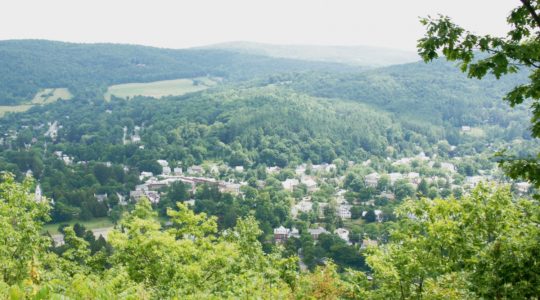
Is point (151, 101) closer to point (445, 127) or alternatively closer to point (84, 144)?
point (84, 144)

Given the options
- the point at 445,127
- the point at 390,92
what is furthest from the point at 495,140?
the point at 390,92

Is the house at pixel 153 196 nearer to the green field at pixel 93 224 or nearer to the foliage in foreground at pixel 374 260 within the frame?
the green field at pixel 93 224

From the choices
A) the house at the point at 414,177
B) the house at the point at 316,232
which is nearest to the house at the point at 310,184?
the house at the point at 414,177

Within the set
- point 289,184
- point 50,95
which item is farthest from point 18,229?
point 50,95

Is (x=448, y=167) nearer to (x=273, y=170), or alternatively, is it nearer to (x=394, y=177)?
(x=394, y=177)

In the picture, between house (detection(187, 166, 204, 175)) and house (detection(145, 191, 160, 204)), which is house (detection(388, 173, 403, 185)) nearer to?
house (detection(187, 166, 204, 175))
